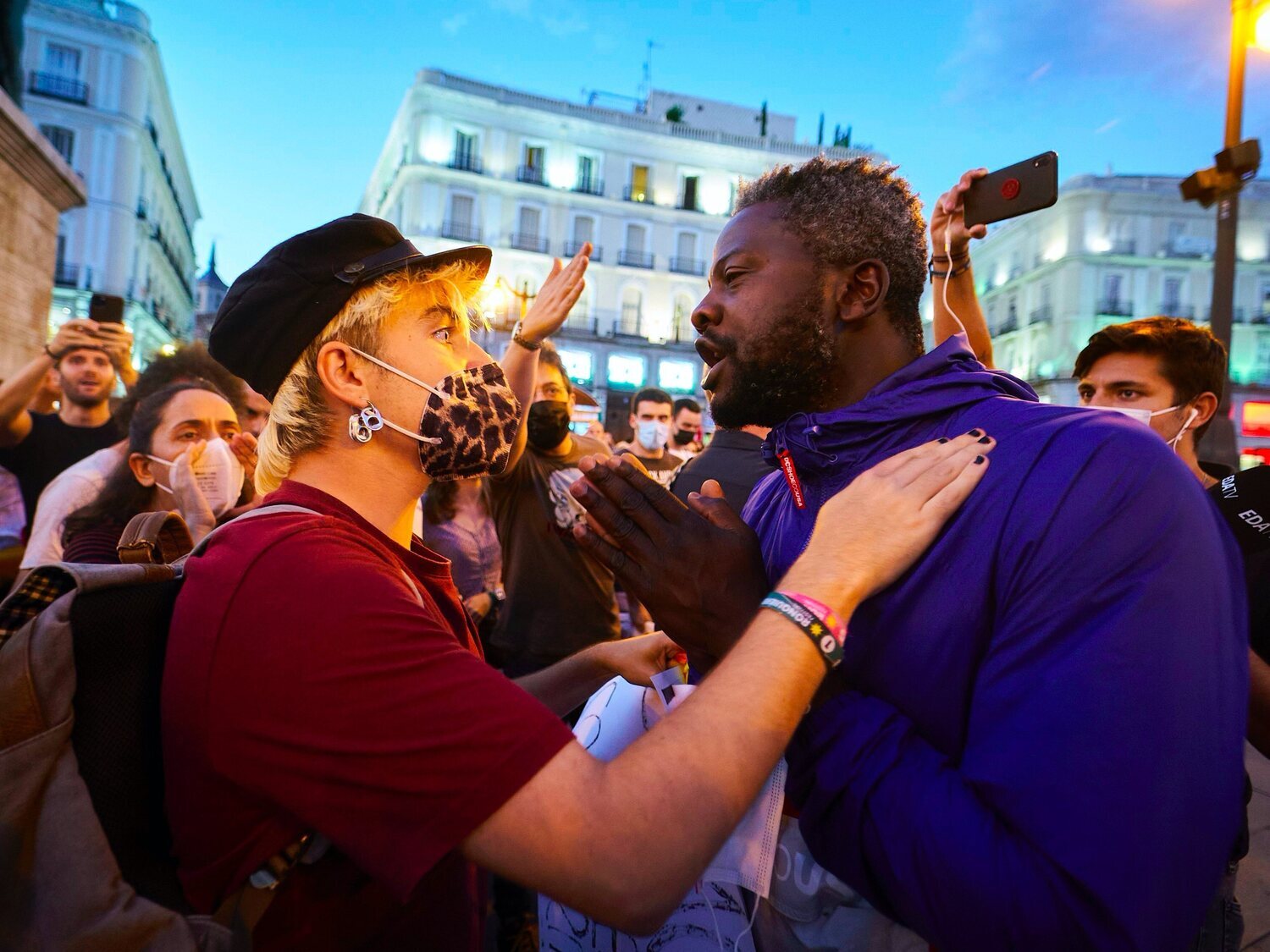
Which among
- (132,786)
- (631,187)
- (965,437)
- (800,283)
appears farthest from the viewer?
(631,187)

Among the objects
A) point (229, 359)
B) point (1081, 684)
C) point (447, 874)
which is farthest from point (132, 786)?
point (1081, 684)

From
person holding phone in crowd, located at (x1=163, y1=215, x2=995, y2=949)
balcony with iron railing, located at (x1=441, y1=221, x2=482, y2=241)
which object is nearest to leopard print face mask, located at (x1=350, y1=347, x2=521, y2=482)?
person holding phone in crowd, located at (x1=163, y1=215, x2=995, y2=949)

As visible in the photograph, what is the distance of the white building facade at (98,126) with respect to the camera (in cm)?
3155

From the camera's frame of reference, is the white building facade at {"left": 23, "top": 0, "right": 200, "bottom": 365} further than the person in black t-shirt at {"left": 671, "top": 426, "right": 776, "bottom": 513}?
Yes

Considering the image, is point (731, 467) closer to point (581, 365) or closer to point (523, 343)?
point (523, 343)

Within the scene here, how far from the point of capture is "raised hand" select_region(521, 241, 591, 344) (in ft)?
11.1

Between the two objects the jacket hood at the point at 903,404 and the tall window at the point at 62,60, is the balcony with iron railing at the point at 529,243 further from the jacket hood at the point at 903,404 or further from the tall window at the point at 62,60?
the jacket hood at the point at 903,404

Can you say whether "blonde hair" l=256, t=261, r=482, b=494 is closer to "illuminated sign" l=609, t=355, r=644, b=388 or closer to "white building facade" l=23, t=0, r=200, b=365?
"white building facade" l=23, t=0, r=200, b=365

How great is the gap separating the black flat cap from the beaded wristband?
129 cm

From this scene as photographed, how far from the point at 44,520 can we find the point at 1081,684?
4.07m

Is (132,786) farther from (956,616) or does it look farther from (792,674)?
(956,616)

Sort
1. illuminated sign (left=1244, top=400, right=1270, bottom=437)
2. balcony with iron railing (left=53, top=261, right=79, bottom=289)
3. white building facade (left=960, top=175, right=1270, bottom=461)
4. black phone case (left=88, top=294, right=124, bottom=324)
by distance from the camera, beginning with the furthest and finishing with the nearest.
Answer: white building facade (left=960, top=175, right=1270, bottom=461) → balcony with iron railing (left=53, top=261, right=79, bottom=289) → illuminated sign (left=1244, top=400, right=1270, bottom=437) → black phone case (left=88, top=294, right=124, bottom=324)

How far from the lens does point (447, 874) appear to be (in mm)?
1593

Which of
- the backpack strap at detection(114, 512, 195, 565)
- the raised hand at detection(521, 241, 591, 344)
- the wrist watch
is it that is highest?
the raised hand at detection(521, 241, 591, 344)
